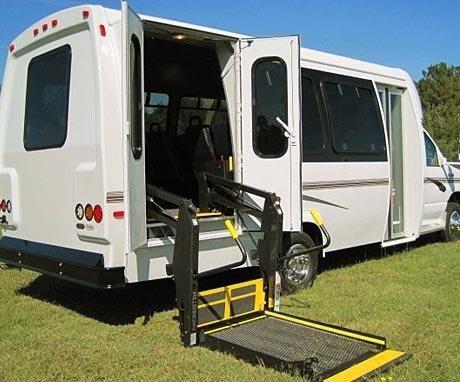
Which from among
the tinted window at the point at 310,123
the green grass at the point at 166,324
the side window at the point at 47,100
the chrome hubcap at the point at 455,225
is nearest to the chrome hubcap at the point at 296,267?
the green grass at the point at 166,324

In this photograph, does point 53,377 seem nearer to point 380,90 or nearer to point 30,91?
point 30,91

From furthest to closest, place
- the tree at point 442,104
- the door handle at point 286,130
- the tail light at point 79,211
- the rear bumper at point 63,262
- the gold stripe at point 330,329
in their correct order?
the tree at point 442,104, the door handle at point 286,130, the tail light at point 79,211, the rear bumper at point 63,262, the gold stripe at point 330,329

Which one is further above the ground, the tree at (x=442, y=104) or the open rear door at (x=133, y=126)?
the tree at (x=442, y=104)

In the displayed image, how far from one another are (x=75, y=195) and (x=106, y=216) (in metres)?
0.48

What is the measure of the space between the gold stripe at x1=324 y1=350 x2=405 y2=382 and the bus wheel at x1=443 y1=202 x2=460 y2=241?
6.01 meters

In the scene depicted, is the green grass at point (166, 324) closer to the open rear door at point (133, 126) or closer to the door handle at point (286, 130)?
the open rear door at point (133, 126)

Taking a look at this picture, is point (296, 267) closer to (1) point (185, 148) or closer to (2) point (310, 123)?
(2) point (310, 123)

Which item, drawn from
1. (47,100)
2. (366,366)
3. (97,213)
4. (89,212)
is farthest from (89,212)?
(366,366)

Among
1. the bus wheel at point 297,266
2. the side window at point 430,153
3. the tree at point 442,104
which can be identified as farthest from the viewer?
the tree at point 442,104

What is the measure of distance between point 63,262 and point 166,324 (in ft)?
3.46

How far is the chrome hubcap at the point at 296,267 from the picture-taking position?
671 centimetres

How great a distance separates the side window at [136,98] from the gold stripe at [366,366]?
228 cm

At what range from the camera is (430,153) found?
945 centimetres

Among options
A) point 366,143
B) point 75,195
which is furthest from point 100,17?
point 366,143
